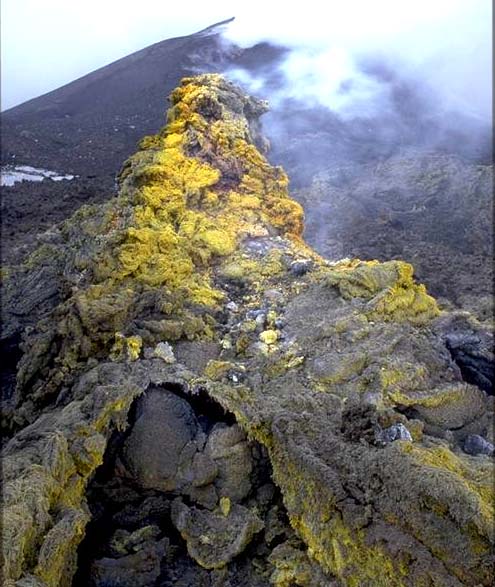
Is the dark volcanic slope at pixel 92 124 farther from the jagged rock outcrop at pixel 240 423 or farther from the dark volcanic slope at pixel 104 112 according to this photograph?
the jagged rock outcrop at pixel 240 423

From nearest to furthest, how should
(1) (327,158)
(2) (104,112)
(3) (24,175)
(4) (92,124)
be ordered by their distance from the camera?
(3) (24,175)
(1) (327,158)
(4) (92,124)
(2) (104,112)

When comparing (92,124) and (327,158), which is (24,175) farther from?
(327,158)

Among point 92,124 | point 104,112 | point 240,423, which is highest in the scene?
point 240,423

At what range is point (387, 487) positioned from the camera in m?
3.31

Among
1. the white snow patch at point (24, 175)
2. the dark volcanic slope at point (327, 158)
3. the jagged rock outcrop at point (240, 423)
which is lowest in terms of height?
the dark volcanic slope at point (327, 158)

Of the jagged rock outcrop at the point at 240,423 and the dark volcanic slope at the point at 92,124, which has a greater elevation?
the jagged rock outcrop at the point at 240,423

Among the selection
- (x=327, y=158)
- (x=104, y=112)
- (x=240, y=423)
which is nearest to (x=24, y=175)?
(x=327, y=158)

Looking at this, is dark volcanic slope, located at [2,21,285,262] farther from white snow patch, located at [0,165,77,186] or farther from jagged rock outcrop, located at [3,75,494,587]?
jagged rock outcrop, located at [3,75,494,587]

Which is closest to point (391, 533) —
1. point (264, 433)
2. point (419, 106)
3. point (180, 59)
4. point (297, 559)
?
point (297, 559)

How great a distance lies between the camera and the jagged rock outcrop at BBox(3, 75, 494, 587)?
10.5ft

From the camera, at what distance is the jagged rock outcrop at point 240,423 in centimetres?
321

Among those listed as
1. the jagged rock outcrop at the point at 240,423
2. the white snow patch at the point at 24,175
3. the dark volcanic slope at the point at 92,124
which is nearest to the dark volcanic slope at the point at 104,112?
the dark volcanic slope at the point at 92,124

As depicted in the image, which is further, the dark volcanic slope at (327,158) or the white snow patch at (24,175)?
the white snow patch at (24,175)

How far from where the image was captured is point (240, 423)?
160 inches
